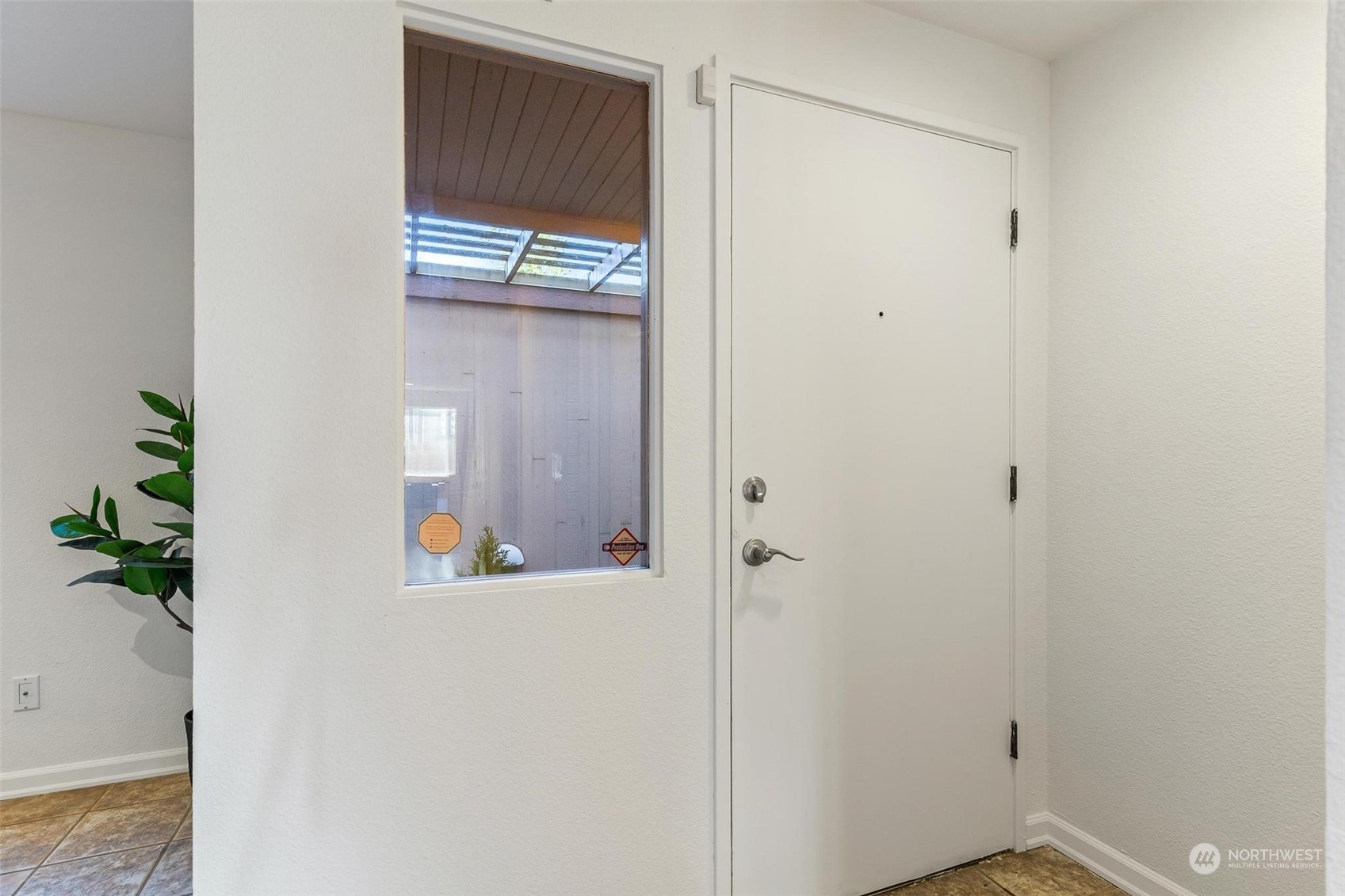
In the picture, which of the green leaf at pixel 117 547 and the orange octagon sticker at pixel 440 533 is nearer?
the orange octagon sticker at pixel 440 533

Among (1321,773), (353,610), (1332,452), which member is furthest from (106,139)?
(1321,773)

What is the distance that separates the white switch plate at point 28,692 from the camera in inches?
92.6

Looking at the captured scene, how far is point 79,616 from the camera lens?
245cm

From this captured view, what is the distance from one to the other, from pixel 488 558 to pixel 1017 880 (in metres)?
1.77

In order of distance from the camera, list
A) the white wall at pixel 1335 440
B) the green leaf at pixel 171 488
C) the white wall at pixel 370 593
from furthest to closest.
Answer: the green leaf at pixel 171 488 < the white wall at pixel 370 593 < the white wall at pixel 1335 440

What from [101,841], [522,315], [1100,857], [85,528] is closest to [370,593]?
[522,315]

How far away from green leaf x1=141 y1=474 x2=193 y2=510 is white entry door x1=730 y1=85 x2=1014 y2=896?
1317mm

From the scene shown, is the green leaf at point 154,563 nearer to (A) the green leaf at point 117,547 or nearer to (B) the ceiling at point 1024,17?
(A) the green leaf at point 117,547

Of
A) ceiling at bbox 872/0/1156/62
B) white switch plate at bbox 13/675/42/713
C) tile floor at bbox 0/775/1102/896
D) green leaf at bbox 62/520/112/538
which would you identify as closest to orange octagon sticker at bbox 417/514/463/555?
green leaf at bbox 62/520/112/538

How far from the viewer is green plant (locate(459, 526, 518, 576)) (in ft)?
4.85

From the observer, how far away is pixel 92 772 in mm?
2441

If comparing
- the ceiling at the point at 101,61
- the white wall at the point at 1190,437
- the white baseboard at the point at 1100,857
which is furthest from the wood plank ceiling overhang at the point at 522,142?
the white baseboard at the point at 1100,857

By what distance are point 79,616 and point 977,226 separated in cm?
342

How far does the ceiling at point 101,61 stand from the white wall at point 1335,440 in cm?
245
